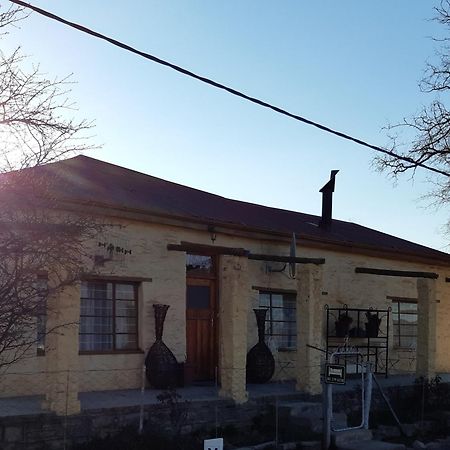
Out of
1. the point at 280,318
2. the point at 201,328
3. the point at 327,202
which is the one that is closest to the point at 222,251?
the point at 201,328

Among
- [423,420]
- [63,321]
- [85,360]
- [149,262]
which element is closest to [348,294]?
[423,420]

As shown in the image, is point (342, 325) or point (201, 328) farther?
point (342, 325)

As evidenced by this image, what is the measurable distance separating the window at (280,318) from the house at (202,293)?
0.10 feet

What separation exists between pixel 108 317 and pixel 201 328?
2.42 metres

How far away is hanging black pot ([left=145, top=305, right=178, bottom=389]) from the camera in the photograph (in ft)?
45.0

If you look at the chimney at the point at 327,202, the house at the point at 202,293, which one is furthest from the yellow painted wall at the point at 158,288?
the chimney at the point at 327,202

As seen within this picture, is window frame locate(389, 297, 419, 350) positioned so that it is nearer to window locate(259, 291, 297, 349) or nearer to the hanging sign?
window locate(259, 291, 297, 349)

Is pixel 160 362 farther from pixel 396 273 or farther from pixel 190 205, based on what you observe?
pixel 396 273

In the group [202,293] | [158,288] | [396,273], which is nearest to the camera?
[158,288]

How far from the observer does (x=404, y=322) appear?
20.8m

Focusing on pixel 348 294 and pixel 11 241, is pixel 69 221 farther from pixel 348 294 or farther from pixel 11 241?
pixel 348 294

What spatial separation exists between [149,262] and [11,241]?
696cm

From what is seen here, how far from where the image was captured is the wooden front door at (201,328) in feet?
50.3

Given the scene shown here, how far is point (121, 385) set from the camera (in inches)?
536
